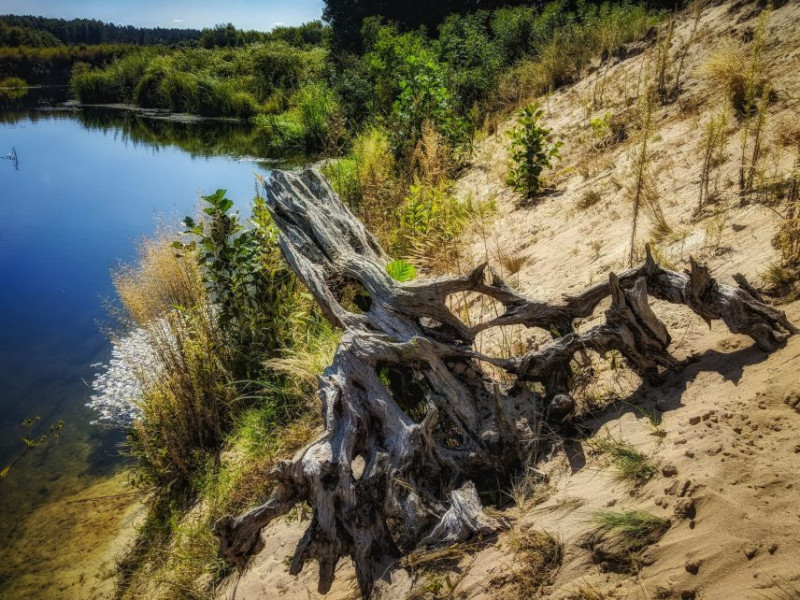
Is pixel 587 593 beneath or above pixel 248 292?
beneath

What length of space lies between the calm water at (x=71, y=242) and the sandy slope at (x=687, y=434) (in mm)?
2787

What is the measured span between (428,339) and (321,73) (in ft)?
58.2

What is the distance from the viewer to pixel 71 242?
8891mm

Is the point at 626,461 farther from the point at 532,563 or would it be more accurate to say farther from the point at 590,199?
the point at 590,199

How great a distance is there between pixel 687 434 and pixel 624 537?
1.90ft

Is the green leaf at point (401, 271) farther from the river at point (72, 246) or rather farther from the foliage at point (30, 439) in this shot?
the river at point (72, 246)

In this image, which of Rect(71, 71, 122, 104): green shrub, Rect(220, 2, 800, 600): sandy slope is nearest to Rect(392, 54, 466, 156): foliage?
Rect(220, 2, 800, 600): sandy slope

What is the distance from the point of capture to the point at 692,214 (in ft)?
12.2

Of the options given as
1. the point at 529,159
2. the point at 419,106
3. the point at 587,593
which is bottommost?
the point at 587,593

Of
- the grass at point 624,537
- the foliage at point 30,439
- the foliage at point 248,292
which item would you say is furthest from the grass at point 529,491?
the foliage at point 248,292

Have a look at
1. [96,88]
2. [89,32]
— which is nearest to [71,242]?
[96,88]

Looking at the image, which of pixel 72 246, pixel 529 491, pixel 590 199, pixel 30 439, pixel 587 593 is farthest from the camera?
pixel 72 246

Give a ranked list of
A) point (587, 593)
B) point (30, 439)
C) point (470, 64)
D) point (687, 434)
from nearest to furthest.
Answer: point (587, 593) < point (687, 434) < point (30, 439) < point (470, 64)

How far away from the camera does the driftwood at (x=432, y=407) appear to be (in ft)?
7.30
